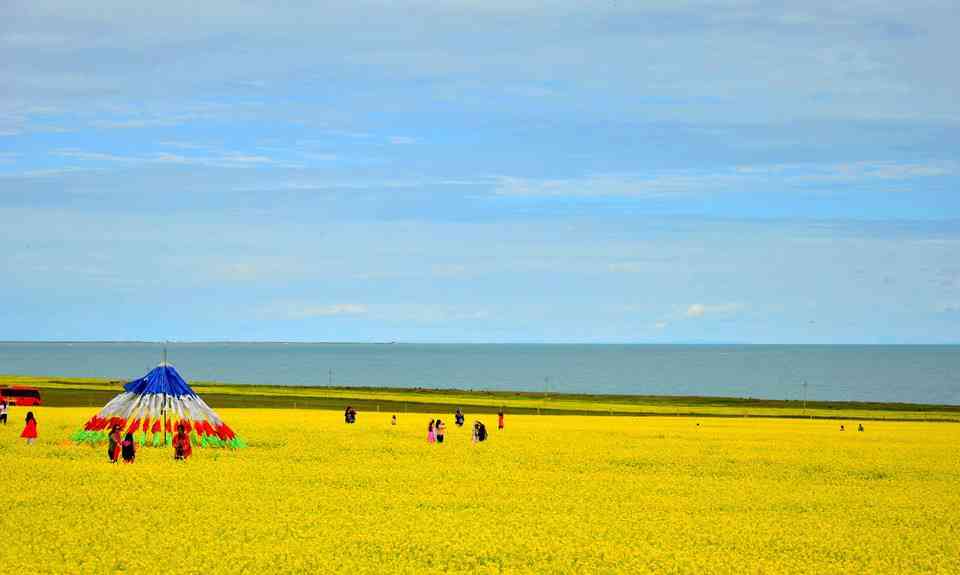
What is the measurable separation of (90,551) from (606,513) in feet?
52.6

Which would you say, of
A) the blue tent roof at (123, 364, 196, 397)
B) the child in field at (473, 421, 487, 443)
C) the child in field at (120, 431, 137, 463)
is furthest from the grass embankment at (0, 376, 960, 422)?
the child in field at (120, 431, 137, 463)

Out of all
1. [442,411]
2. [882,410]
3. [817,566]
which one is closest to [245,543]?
[817,566]

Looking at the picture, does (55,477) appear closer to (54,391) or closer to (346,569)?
(346,569)

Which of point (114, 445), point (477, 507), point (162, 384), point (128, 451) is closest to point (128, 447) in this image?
point (128, 451)

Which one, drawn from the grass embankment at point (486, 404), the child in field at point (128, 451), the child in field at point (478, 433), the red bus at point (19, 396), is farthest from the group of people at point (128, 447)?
the grass embankment at point (486, 404)

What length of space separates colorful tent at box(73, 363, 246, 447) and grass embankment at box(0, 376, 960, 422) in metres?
41.1

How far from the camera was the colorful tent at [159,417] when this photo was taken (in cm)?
5408

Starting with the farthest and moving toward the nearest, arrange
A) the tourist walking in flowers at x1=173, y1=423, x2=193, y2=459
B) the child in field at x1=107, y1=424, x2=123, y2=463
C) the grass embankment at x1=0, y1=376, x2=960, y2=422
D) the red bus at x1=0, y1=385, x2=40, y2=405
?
the grass embankment at x1=0, y1=376, x2=960, y2=422 < the red bus at x1=0, y1=385, x2=40, y2=405 < the tourist walking in flowers at x1=173, y1=423, x2=193, y2=459 < the child in field at x1=107, y1=424, x2=123, y2=463

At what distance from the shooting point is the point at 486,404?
120 m

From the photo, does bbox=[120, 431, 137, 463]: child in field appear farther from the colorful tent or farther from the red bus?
the red bus

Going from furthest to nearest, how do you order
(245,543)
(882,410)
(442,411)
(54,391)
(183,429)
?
(882,410), (54,391), (442,411), (183,429), (245,543)

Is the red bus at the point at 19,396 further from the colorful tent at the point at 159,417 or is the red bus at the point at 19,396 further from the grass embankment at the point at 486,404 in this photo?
the colorful tent at the point at 159,417

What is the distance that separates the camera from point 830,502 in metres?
40.5

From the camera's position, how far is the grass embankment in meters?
108
